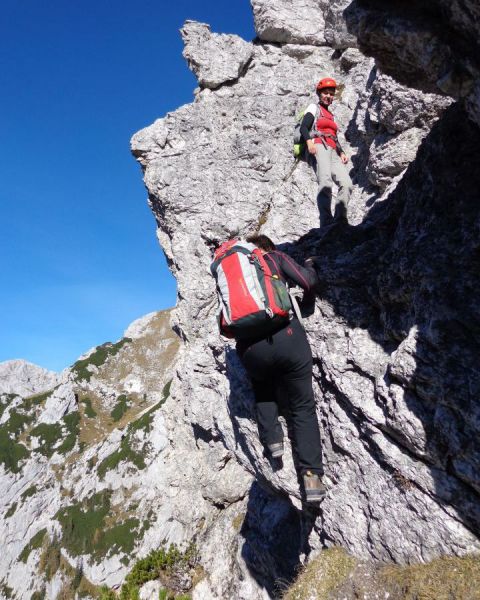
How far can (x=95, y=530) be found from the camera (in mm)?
50188

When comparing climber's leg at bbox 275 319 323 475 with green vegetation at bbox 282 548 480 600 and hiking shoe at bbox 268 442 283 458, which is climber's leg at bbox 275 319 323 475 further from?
green vegetation at bbox 282 548 480 600

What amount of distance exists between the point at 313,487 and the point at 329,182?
29.2 ft

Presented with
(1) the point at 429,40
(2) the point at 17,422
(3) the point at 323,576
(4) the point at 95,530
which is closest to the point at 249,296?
(1) the point at 429,40

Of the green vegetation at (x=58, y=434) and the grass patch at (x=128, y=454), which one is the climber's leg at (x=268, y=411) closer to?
the grass patch at (x=128, y=454)

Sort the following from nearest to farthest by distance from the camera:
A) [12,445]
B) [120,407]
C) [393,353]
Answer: [393,353] → [12,445] → [120,407]

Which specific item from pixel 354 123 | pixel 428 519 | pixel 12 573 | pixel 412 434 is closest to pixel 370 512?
pixel 428 519

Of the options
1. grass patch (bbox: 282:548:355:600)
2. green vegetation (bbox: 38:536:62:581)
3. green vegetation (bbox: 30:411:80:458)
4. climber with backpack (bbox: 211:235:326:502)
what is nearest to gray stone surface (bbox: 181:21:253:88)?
climber with backpack (bbox: 211:235:326:502)

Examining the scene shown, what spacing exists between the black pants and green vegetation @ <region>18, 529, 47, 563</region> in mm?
66175

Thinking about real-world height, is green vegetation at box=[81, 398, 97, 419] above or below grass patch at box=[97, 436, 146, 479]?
above

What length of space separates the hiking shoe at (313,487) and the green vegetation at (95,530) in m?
48.8

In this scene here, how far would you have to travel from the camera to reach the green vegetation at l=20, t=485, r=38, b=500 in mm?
63906

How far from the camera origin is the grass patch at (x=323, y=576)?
680cm

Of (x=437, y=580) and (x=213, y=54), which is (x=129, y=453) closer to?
(x=213, y=54)

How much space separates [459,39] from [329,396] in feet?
22.0
